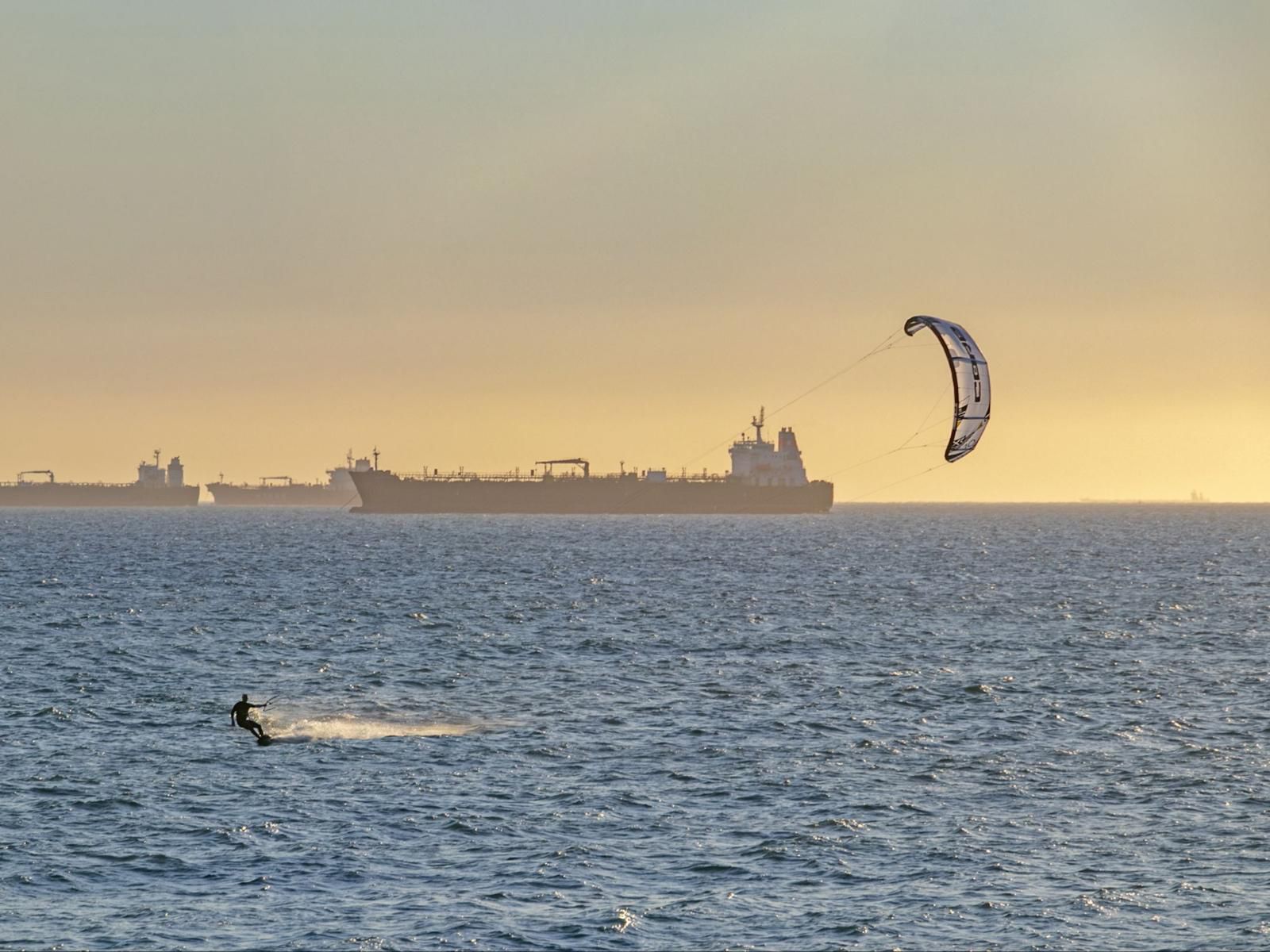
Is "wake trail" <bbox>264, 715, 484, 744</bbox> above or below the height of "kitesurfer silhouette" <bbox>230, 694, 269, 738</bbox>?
below

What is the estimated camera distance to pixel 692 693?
4912 cm

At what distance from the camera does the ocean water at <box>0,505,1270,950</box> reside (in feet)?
80.3

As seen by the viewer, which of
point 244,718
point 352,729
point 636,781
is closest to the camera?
point 636,781

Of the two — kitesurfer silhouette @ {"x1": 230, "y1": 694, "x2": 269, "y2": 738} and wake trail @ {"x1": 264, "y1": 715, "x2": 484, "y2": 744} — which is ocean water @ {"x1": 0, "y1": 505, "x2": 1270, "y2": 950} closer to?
wake trail @ {"x1": 264, "y1": 715, "x2": 484, "y2": 744}

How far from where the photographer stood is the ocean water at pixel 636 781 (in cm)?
2448

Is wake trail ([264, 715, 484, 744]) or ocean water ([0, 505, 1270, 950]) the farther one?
wake trail ([264, 715, 484, 744])

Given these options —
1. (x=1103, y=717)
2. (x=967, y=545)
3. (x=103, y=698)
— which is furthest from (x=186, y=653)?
(x=967, y=545)

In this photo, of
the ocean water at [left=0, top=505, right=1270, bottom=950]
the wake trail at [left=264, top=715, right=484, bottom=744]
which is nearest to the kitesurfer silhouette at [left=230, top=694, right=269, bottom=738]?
the ocean water at [left=0, top=505, right=1270, bottom=950]

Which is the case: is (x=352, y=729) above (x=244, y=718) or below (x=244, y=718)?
below

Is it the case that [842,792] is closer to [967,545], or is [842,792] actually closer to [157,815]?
[157,815]

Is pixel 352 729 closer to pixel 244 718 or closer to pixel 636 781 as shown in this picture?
pixel 244 718

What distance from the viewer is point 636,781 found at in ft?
113

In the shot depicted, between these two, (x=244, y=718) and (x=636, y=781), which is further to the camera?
(x=244, y=718)

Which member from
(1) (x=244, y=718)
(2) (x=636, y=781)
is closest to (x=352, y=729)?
(1) (x=244, y=718)
